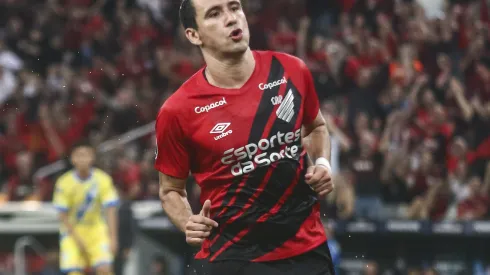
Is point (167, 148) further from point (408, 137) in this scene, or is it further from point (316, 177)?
point (408, 137)

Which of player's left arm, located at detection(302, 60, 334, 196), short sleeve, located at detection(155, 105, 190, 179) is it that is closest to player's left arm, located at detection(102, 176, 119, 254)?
player's left arm, located at detection(302, 60, 334, 196)

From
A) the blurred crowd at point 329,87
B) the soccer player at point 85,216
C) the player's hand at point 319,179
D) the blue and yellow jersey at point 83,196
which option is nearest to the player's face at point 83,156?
the soccer player at point 85,216

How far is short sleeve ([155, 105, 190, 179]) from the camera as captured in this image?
196 inches

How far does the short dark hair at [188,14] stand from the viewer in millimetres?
5199

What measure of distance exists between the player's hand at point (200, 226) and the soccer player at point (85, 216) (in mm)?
6919

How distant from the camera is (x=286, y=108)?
16.5ft

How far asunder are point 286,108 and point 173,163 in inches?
25.7

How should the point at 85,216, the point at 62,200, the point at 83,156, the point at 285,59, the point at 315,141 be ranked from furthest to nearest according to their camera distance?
the point at 85,216, the point at 62,200, the point at 83,156, the point at 315,141, the point at 285,59

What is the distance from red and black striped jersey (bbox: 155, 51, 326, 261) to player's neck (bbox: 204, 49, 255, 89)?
0.05 metres

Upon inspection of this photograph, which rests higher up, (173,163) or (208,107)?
(208,107)

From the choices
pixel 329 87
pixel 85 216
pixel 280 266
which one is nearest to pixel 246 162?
pixel 280 266

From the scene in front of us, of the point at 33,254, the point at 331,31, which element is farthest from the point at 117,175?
the point at 331,31

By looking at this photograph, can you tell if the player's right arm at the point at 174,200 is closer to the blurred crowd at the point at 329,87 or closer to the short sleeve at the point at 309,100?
the short sleeve at the point at 309,100

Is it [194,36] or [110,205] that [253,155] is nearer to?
[194,36]
